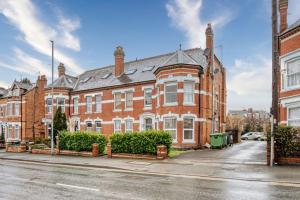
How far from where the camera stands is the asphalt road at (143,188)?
8727 millimetres

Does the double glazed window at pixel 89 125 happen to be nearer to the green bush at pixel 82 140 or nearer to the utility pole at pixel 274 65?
the green bush at pixel 82 140

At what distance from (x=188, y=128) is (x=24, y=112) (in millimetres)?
25975

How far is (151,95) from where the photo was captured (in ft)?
100

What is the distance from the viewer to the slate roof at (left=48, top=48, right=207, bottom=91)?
90.9ft

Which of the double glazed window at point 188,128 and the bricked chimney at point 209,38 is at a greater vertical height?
the bricked chimney at point 209,38

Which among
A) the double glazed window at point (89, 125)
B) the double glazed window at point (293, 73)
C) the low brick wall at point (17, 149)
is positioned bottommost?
the low brick wall at point (17, 149)

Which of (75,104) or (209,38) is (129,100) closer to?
(75,104)

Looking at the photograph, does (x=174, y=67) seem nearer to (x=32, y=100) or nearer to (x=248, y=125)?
(x=32, y=100)

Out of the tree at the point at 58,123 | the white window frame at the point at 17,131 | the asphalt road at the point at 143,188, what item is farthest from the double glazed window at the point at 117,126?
the asphalt road at the point at 143,188

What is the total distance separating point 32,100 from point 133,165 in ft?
96.4

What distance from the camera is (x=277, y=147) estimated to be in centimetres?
1502

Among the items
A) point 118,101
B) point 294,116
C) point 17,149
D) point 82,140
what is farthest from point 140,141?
point 17,149

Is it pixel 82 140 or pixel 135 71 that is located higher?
pixel 135 71

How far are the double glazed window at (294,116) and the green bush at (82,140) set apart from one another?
1398 centimetres
